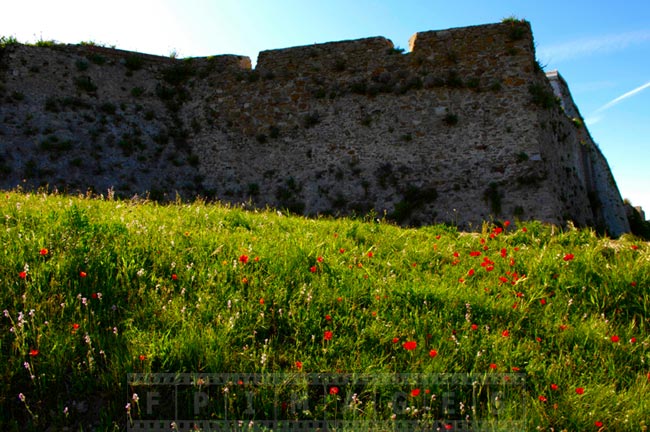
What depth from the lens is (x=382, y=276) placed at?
475cm

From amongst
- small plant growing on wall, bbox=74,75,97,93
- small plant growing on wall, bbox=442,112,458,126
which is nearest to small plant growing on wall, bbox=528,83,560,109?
small plant growing on wall, bbox=442,112,458,126

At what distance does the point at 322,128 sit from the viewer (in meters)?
15.2

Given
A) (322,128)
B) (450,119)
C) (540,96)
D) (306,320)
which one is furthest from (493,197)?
(306,320)

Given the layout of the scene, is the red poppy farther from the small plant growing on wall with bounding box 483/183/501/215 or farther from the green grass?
the small plant growing on wall with bounding box 483/183/501/215

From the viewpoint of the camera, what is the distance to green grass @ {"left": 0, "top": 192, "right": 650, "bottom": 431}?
9.91 ft

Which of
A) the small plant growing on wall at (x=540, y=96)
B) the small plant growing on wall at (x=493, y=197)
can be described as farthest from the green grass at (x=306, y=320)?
the small plant growing on wall at (x=540, y=96)

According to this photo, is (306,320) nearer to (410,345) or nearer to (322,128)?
(410,345)

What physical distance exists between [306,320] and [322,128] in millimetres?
11938

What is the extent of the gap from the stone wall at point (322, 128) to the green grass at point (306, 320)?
781cm

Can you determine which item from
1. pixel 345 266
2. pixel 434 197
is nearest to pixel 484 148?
pixel 434 197

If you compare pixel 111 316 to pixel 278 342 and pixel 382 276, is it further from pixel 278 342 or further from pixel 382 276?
pixel 382 276

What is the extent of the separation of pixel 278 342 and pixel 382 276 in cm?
151

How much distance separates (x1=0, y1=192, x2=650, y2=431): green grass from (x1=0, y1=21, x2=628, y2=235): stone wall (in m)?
7.81

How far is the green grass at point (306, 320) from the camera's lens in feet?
9.91
